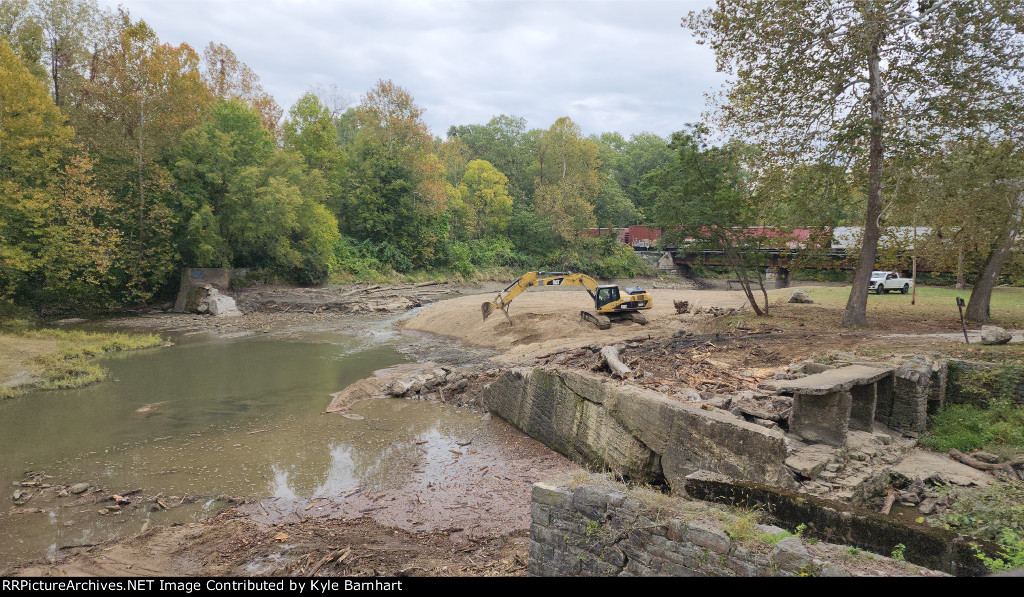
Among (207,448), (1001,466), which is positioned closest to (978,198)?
(1001,466)

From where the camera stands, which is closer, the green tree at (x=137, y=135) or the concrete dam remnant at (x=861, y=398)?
the concrete dam remnant at (x=861, y=398)

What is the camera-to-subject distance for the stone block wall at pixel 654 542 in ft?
12.5

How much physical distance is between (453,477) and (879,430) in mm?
7273

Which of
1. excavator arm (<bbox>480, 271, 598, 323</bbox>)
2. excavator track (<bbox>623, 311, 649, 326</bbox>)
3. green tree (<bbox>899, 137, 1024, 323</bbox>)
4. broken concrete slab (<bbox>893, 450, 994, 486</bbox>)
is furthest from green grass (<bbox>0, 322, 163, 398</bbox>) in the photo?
green tree (<bbox>899, 137, 1024, 323</bbox>)

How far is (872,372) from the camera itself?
8.69 metres

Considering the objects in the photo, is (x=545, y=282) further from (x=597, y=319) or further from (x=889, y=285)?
(x=889, y=285)

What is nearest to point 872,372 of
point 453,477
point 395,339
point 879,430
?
point 879,430

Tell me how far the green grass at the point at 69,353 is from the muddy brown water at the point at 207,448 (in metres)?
0.60

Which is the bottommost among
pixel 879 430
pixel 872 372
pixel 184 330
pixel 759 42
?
pixel 184 330

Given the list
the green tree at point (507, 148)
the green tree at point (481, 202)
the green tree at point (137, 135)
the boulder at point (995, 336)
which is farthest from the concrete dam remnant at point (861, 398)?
the green tree at point (507, 148)

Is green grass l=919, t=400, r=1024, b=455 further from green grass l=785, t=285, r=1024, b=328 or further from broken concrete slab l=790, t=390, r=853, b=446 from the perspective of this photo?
green grass l=785, t=285, r=1024, b=328

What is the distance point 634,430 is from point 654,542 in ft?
13.0

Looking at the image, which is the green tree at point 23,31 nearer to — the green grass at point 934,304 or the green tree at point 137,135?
the green tree at point 137,135
